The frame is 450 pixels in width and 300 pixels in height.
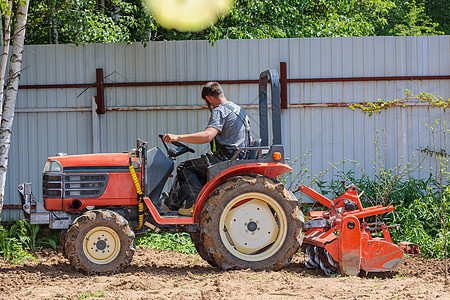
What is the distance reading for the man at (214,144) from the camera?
6039 mm

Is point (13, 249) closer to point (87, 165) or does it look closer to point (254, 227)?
point (87, 165)

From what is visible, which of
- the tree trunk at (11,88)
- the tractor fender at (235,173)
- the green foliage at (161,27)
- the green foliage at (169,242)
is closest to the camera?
the tractor fender at (235,173)

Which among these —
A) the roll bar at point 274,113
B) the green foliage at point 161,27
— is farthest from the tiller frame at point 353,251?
the green foliage at point 161,27

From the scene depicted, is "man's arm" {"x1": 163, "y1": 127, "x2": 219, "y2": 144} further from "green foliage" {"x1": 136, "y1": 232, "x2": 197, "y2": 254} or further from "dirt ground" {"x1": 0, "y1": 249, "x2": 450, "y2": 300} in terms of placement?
"green foliage" {"x1": 136, "y1": 232, "x2": 197, "y2": 254}

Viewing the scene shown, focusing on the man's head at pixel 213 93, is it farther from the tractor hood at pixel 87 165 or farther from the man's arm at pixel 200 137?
the tractor hood at pixel 87 165

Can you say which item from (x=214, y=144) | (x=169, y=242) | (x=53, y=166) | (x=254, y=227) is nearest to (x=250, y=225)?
(x=254, y=227)

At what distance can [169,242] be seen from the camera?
7863mm

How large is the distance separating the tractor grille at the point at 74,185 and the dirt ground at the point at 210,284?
71cm

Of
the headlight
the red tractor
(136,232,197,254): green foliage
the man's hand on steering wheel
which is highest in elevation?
the man's hand on steering wheel

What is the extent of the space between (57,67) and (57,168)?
3079 millimetres

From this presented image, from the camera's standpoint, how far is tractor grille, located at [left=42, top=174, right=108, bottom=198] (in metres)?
6.14

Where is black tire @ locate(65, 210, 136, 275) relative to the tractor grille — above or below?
below

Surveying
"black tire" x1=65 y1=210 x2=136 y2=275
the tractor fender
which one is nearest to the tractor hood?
"black tire" x1=65 y1=210 x2=136 y2=275

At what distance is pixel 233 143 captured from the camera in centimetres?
610
